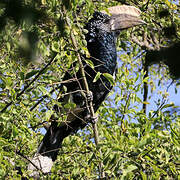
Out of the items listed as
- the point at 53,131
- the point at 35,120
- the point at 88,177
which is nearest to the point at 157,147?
the point at 88,177

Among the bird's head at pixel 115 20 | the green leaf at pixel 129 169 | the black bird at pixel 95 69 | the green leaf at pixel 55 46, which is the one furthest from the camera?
the bird's head at pixel 115 20

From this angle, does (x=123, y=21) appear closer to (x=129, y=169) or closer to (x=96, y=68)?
(x=96, y=68)

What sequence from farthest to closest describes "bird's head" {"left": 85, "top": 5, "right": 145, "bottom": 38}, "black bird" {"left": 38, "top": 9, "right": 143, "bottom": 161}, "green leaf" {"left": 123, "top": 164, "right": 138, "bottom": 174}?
"bird's head" {"left": 85, "top": 5, "right": 145, "bottom": 38}
"black bird" {"left": 38, "top": 9, "right": 143, "bottom": 161}
"green leaf" {"left": 123, "top": 164, "right": 138, "bottom": 174}

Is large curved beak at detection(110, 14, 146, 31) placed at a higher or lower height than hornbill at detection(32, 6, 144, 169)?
higher

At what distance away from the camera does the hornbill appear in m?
2.50

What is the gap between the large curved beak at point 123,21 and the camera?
268 cm

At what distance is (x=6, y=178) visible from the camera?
192 cm

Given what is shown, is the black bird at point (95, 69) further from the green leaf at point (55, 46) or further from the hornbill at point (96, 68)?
the green leaf at point (55, 46)

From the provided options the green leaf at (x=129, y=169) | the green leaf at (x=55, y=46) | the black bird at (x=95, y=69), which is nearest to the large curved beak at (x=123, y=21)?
the black bird at (x=95, y=69)

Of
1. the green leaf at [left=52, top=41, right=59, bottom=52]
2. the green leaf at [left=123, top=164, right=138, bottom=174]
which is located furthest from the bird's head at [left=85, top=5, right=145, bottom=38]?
the green leaf at [left=123, top=164, right=138, bottom=174]

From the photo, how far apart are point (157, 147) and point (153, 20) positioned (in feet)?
5.06

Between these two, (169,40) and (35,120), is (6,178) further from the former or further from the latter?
(169,40)

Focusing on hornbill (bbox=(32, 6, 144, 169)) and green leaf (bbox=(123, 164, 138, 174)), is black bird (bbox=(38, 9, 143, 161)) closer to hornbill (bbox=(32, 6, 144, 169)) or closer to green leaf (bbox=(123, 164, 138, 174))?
hornbill (bbox=(32, 6, 144, 169))

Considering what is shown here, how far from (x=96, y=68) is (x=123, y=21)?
494mm
